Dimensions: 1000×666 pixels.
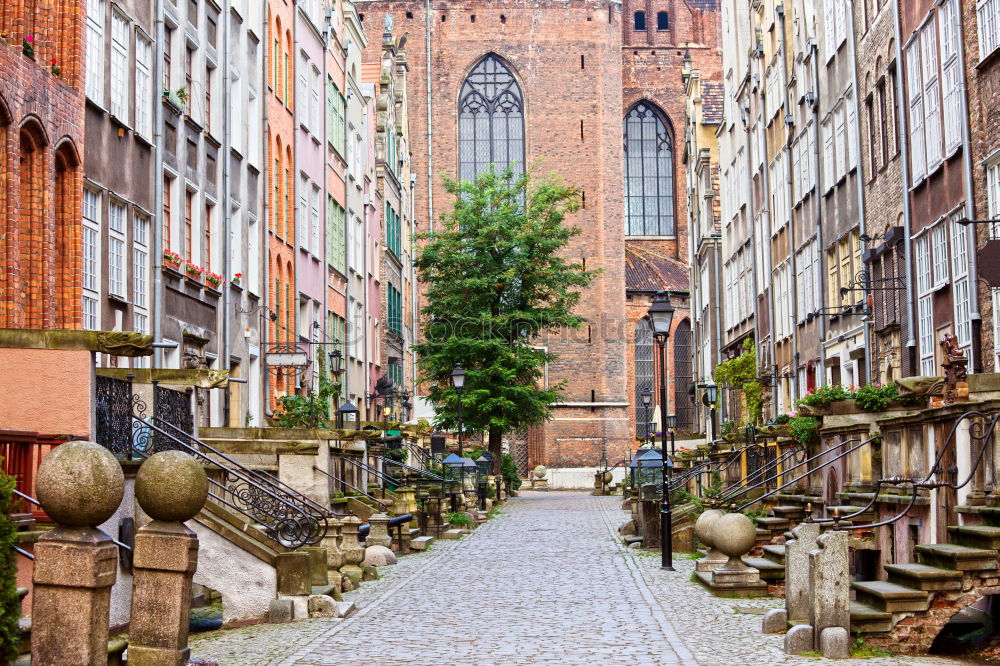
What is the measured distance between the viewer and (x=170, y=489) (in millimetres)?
10031

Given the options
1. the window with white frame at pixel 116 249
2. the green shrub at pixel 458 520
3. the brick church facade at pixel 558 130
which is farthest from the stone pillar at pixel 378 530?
the brick church facade at pixel 558 130

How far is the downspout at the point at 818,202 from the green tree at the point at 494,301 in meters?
18.0

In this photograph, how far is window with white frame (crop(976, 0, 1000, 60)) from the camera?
18953 millimetres

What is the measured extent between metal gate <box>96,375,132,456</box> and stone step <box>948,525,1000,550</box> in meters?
7.06

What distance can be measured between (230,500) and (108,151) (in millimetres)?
5954

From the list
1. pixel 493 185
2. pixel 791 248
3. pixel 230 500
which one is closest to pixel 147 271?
pixel 230 500

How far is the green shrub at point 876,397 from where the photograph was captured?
14930mm

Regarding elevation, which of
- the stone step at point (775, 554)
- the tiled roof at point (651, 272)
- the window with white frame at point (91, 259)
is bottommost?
the stone step at point (775, 554)

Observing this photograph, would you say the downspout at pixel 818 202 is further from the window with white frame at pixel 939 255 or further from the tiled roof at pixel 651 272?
the tiled roof at pixel 651 272

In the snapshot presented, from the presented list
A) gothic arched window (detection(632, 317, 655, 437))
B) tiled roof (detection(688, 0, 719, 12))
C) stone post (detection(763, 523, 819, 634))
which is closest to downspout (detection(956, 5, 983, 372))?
stone post (detection(763, 523, 819, 634))

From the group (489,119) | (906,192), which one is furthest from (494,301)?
(906,192)

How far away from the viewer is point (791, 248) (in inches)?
1326

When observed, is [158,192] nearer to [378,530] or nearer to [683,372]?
[378,530]

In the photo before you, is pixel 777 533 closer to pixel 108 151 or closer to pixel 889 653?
pixel 889 653
